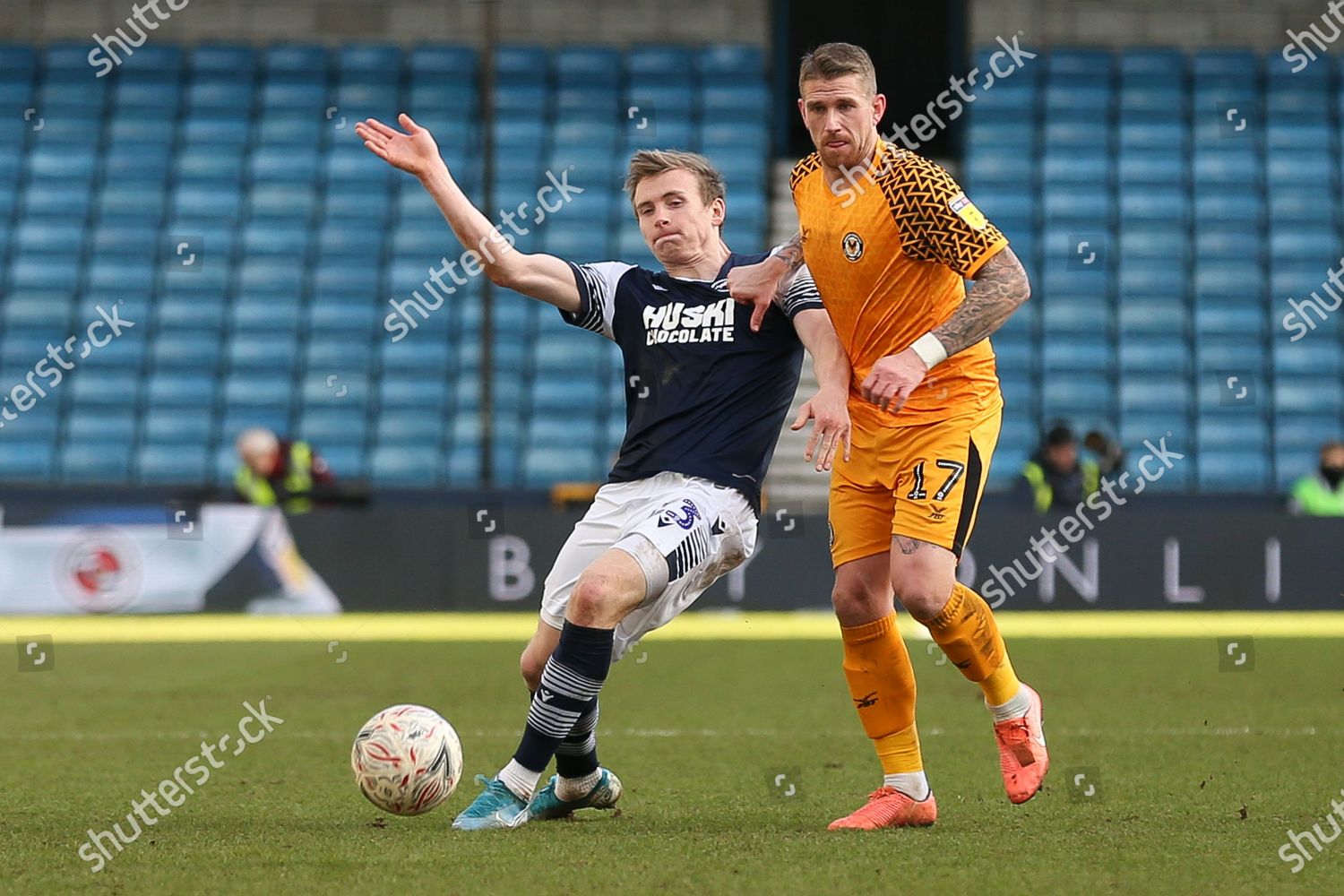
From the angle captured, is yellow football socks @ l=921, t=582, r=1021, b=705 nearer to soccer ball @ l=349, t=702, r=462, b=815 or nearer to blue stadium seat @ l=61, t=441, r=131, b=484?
soccer ball @ l=349, t=702, r=462, b=815

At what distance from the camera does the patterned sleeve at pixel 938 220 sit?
534cm

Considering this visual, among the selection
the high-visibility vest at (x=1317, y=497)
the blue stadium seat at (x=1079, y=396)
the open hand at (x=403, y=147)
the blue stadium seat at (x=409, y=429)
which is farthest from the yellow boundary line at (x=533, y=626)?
the open hand at (x=403, y=147)

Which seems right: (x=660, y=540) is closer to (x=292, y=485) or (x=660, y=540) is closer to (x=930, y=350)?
(x=930, y=350)

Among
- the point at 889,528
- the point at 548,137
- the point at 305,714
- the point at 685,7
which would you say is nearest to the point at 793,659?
the point at 305,714

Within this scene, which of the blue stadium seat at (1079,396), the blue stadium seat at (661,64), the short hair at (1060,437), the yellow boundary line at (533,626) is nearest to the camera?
the yellow boundary line at (533,626)

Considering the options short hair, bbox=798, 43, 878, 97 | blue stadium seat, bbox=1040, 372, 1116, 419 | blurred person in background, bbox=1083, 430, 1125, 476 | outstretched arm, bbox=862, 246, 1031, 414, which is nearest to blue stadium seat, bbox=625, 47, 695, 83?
blue stadium seat, bbox=1040, 372, 1116, 419

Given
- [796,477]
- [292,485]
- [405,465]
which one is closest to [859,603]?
[292,485]

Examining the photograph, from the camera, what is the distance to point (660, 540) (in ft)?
17.4

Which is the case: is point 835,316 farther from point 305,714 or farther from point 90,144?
point 90,144

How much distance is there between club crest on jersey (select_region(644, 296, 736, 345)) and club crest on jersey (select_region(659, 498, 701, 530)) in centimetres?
58

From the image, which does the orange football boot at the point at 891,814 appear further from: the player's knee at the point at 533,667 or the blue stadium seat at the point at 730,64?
the blue stadium seat at the point at 730,64

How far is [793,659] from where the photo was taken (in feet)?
39.2

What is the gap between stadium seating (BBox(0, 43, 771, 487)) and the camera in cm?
1916

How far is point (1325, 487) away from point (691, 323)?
42.1ft
